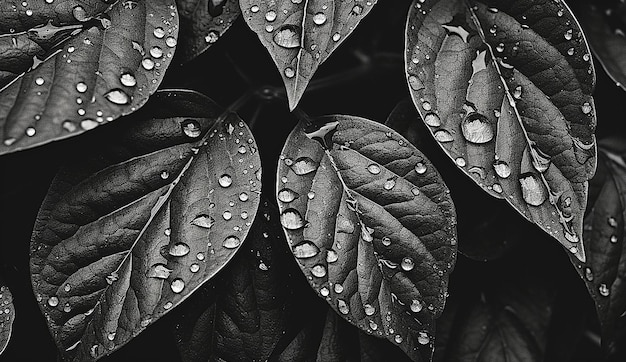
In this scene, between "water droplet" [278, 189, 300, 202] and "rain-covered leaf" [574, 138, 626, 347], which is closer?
"water droplet" [278, 189, 300, 202]

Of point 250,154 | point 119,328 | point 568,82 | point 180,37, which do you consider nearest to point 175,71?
point 180,37

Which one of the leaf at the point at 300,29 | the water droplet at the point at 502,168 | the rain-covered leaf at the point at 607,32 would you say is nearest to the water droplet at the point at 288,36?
the leaf at the point at 300,29

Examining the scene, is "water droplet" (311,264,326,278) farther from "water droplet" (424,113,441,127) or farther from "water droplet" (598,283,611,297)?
"water droplet" (598,283,611,297)

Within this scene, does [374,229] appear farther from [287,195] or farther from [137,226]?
[137,226]

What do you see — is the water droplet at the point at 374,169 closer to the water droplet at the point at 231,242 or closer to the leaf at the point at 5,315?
the water droplet at the point at 231,242

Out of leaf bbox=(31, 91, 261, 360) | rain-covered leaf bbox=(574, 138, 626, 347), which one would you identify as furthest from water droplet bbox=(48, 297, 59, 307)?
rain-covered leaf bbox=(574, 138, 626, 347)

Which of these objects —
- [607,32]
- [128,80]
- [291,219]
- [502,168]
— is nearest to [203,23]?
[128,80]
